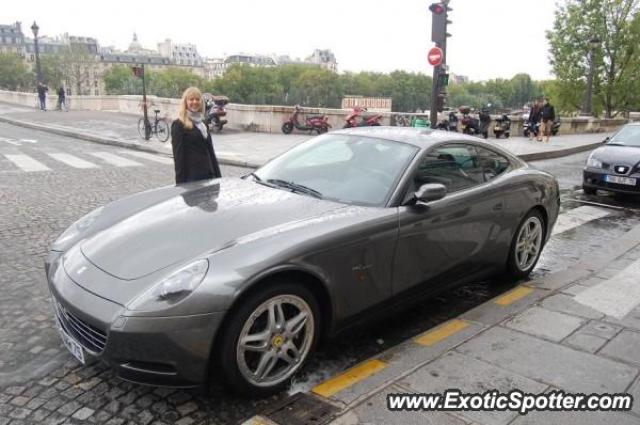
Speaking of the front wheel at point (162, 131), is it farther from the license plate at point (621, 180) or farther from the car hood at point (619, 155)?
the license plate at point (621, 180)

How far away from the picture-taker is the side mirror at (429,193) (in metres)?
3.48

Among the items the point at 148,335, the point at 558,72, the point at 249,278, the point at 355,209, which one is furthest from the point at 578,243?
the point at 558,72

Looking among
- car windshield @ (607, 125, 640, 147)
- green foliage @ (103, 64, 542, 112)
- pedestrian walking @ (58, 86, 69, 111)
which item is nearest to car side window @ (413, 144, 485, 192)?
car windshield @ (607, 125, 640, 147)

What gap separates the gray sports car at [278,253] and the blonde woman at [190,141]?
1075mm

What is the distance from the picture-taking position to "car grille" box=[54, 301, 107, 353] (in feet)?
8.55

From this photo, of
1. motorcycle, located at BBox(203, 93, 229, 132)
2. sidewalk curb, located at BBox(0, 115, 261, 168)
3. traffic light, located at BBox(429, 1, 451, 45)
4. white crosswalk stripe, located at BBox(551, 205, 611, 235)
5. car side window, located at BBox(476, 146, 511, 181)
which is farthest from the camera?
motorcycle, located at BBox(203, 93, 229, 132)

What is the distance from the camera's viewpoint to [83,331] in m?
2.71

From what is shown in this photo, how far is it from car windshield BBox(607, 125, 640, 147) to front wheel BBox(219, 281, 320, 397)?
9171 mm

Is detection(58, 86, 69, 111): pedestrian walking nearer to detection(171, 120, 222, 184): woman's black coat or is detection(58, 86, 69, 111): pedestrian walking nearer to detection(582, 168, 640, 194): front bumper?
detection(171, 120, 222, 184): woman's black coat

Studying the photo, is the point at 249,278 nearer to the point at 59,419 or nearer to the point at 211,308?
the point at 211,308

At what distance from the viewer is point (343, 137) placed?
4336 mm

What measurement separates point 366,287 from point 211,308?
3.59 ft

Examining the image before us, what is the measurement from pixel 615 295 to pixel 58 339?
4.50m

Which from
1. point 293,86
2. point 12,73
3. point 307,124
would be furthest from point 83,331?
point 293,86
